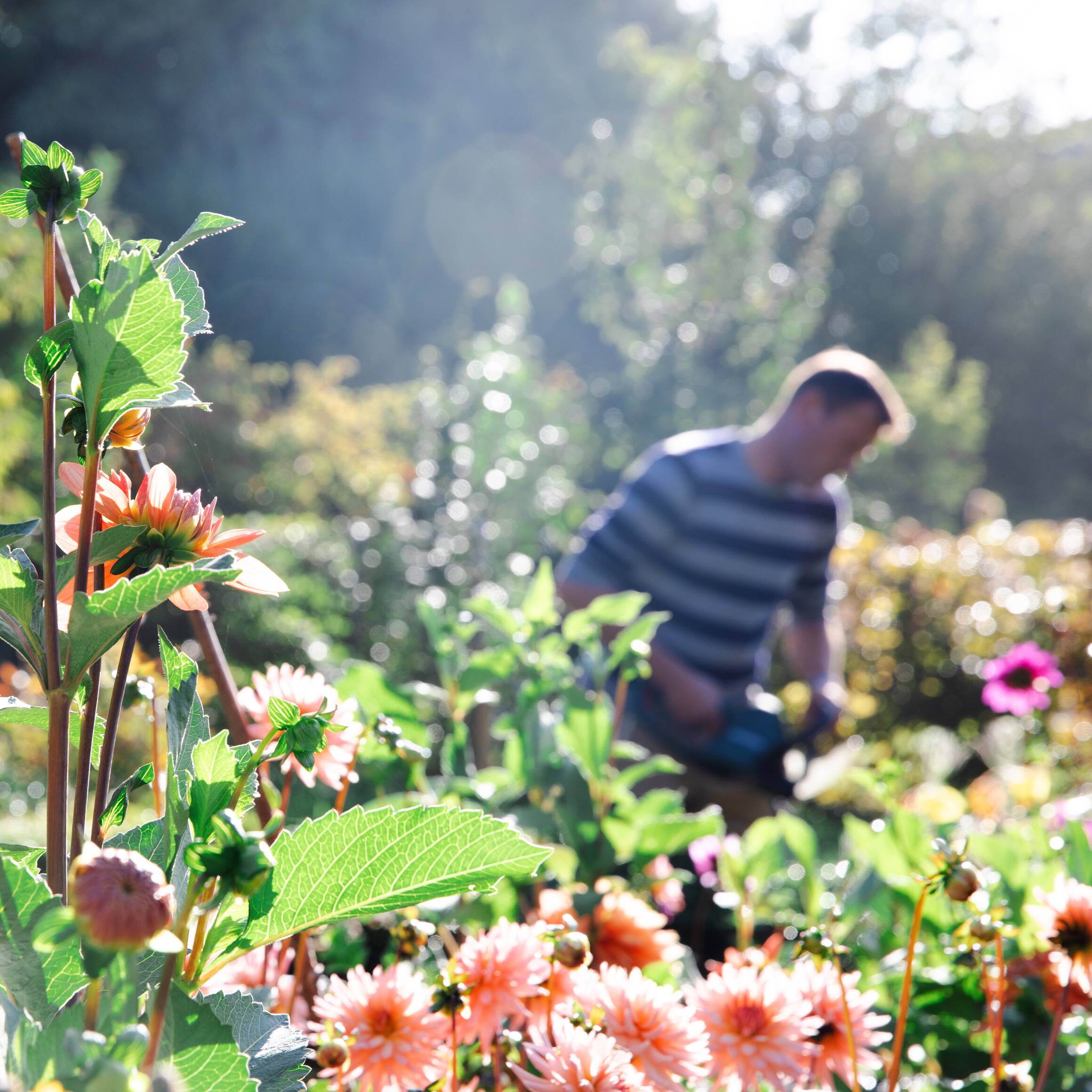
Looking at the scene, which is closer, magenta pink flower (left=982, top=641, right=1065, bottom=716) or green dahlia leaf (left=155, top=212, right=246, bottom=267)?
green dahlia leaf (left=155, top=212, right=246, bottom=267)

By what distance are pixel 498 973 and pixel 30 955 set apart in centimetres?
25

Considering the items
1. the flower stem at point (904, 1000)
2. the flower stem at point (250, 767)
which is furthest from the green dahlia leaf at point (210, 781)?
the flower stem at point (904, 1000)

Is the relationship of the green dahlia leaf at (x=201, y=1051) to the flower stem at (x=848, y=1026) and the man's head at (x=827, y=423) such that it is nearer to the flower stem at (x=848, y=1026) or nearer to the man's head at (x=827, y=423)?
the flower stem at (x=848, y=1026)

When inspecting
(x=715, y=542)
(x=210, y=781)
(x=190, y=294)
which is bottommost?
(x=210, y=781)

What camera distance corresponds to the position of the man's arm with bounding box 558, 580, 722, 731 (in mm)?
2135

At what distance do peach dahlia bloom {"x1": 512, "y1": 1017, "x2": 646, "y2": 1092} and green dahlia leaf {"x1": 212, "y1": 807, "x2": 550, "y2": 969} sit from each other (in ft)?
0.35

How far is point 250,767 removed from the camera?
337 millimetres

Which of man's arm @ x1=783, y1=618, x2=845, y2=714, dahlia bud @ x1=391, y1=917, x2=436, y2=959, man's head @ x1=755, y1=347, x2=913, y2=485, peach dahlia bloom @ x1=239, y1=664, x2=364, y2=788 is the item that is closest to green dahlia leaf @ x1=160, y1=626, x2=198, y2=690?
peach dahlia bloom @ x1=239, y1=664, x2=364, y2=788

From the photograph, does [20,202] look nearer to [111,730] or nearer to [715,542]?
[111,730]

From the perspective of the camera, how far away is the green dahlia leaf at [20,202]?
1.21 ft

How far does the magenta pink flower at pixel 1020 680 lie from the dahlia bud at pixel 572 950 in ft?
4.90

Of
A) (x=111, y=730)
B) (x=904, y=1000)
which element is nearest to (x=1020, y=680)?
(x=904, y=1000)

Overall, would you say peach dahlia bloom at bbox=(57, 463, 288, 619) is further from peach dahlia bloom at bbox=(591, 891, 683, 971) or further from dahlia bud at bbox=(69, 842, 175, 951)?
peach dahlia bloom at bbox=(591, 891, 683, 971)

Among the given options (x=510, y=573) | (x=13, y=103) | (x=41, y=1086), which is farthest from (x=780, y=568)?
(x=13, y=103)
